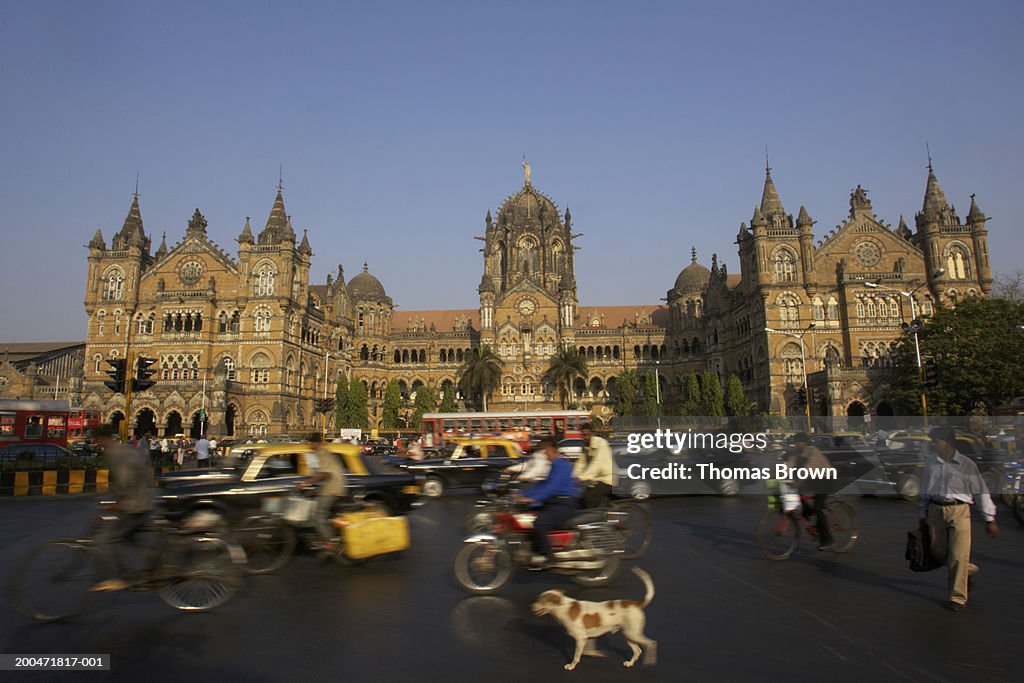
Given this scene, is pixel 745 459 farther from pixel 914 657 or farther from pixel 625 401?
pixel 625 401

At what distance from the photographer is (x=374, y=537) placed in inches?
382

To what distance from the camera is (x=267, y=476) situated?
1120 cm

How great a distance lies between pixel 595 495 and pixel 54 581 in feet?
25.8

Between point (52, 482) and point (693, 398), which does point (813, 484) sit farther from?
point (693, 398)

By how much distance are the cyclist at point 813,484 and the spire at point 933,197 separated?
59717 mm

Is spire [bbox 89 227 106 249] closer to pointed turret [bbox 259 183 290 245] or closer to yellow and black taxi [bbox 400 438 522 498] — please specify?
pointed turret [bbox 259 183 290 245]

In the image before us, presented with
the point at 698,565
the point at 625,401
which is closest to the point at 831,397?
the point at 625,401

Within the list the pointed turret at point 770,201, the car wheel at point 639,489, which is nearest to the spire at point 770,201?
the pointed turret at point 770,201

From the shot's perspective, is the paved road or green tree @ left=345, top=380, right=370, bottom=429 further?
green tree @ left=345, top=380, right=370, bottom=429

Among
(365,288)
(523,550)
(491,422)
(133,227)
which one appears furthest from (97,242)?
(523,550)

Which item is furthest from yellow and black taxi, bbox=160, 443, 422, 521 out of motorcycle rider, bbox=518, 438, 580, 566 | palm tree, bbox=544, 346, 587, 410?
palm tree, bbox=544, 346, 587, 410

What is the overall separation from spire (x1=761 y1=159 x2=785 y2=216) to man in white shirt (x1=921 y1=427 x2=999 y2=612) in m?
57.9

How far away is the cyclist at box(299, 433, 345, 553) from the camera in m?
9.58

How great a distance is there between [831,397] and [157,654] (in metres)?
53.8
